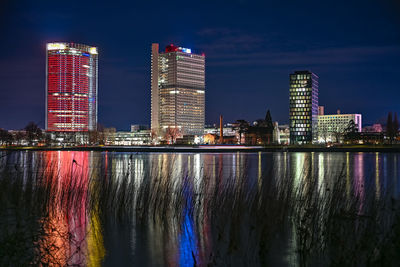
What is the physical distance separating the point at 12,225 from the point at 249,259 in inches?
308

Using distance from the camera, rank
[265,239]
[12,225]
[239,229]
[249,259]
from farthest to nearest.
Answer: [12,225] → [239,229] → [265,239] → [249,259]

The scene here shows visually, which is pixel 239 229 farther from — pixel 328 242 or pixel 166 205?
pixel 166 205

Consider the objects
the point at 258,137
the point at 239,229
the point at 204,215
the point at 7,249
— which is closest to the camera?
the point at 7,249

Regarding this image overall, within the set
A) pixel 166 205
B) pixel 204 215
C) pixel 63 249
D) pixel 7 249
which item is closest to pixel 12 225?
pixel 63 249

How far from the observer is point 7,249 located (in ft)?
30.0

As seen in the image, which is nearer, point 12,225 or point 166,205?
point 12,225

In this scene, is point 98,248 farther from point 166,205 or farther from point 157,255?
point 166,205

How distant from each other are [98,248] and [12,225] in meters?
3.73

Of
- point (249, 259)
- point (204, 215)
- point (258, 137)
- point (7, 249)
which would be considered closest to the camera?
point (7, 249)

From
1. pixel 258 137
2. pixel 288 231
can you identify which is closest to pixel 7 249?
pixel 288 231

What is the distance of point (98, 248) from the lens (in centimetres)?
1116

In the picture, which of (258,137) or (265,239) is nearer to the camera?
(265,239)

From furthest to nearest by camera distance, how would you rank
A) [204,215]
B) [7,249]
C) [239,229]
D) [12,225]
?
1. [204,215]
2. [12,225]
3. [239,229]
4. [7,249]

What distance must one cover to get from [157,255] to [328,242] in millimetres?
4611
